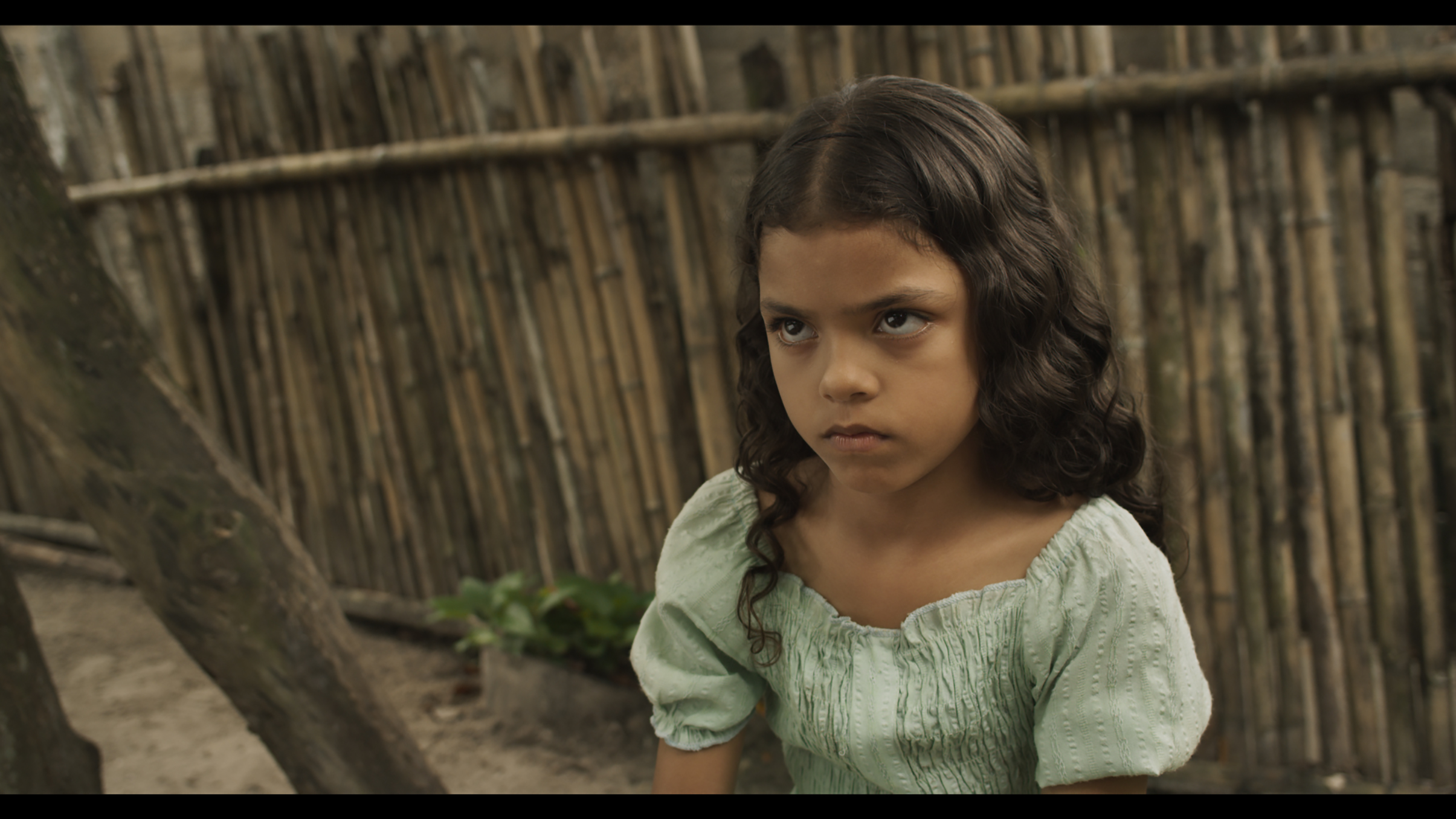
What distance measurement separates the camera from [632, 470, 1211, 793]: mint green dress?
113 centimetres

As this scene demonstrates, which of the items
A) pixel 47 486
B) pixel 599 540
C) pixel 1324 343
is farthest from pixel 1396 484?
pixel 47 486

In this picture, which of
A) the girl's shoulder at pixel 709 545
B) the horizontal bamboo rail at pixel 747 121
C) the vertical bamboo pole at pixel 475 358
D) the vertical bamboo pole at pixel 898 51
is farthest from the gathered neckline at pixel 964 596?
the vertical bamboo pole at pixel 475 358

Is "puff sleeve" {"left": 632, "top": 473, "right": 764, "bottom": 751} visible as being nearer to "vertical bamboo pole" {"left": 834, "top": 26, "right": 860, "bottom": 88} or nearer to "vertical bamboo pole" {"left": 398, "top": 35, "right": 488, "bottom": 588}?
"vertical bamboo pole" {"left": 834, "top": 26, "right": 860, "bottom": 88}

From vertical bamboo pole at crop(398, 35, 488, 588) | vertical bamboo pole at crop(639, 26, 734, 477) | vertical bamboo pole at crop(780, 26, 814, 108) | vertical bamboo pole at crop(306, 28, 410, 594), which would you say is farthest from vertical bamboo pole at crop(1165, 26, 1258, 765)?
vertical bamboo pole at crop(306, 28, 410, 594)

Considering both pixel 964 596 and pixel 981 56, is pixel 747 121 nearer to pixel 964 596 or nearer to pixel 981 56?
pixel 981 56

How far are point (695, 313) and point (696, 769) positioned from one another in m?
1.64

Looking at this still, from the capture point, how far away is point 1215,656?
8.34 feet

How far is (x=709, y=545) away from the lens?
1.38 meters

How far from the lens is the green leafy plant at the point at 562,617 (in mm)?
3045

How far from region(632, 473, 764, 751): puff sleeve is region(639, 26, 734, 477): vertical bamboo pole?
4.56 ft

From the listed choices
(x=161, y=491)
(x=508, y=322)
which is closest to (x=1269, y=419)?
(x=508, y=322)

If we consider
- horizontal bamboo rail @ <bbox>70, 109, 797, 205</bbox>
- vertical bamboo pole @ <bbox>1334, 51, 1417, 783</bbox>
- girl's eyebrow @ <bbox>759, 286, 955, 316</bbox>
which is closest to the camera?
girl's eyebrow @ <bbox>759, 286, 955, 316</bbox>

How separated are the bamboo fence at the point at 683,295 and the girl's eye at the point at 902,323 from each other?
513 mm
